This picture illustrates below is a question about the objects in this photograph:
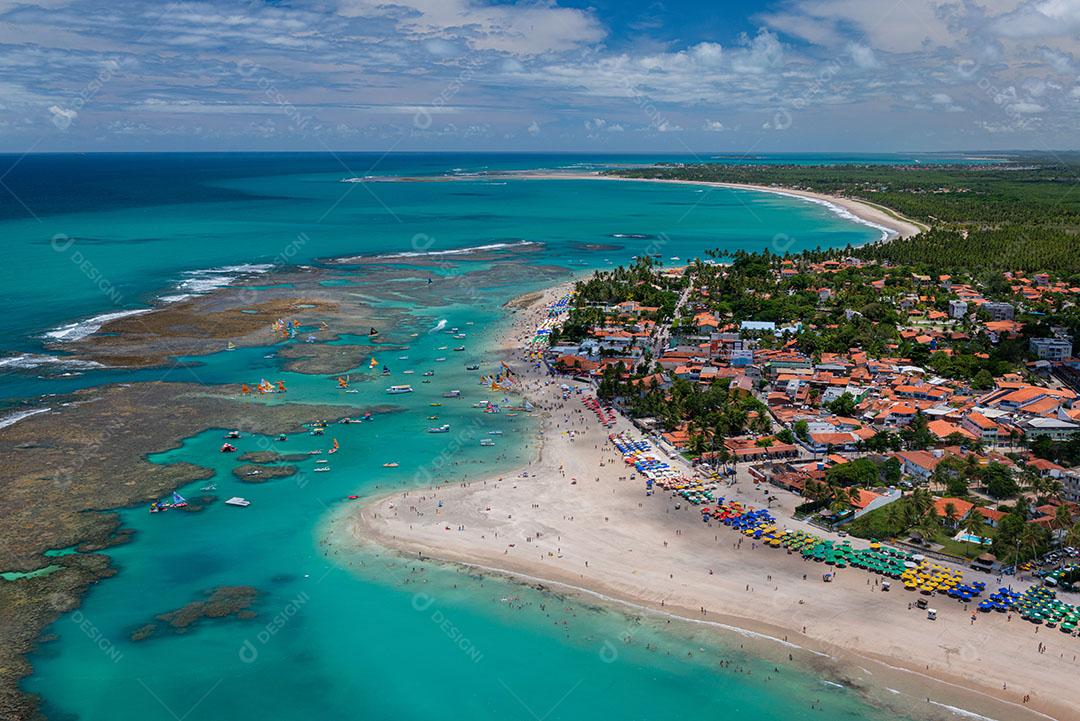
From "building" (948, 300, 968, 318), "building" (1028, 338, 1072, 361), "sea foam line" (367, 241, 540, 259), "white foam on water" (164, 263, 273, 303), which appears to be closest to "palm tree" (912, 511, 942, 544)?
"building" (1028, 338, 1072, 361)

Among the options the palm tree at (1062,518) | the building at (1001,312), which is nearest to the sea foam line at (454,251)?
the building at (1001,312)

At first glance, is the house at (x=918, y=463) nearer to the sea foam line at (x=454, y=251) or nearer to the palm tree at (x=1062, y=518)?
the palm tree at (x=1062, y=518)

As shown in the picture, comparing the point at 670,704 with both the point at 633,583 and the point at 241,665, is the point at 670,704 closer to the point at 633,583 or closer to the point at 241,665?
the point at 633,583

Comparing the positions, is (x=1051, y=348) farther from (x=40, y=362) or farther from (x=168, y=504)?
(x=40, y=362)

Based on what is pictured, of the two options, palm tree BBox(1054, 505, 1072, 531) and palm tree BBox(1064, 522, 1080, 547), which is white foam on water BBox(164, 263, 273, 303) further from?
palm tree BBox(1064, 522, 1080, 547)

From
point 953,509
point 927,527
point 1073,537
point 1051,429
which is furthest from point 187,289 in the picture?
point 1073,537

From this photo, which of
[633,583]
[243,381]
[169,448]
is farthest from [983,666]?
[243,381]

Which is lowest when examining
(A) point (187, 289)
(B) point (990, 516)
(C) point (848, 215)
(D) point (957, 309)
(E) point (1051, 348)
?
(B) point (990, 516)

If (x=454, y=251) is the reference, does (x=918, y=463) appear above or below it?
below
